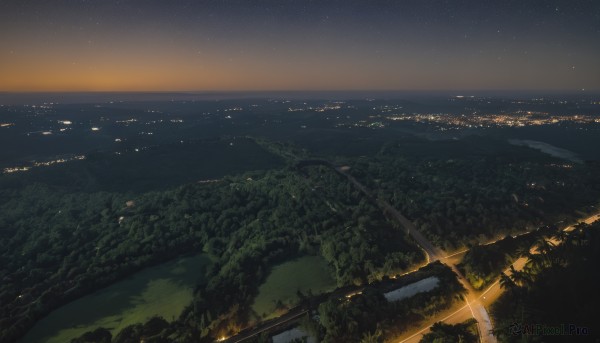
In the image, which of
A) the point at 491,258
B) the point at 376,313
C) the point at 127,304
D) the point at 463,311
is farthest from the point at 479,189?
the point at 127,304

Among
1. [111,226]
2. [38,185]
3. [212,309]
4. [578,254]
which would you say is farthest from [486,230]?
[38,185]

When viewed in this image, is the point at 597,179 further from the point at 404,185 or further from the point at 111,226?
the point at 111,226

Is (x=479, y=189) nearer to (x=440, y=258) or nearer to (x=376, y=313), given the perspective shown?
(x=440, y=258)

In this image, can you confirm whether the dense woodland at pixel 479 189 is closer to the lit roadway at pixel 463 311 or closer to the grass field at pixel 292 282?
the lit roadway at pixel 463 311

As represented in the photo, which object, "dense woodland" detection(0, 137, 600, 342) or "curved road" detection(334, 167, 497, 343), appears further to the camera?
"dense woodland" detection(0, 137, 600, 342)

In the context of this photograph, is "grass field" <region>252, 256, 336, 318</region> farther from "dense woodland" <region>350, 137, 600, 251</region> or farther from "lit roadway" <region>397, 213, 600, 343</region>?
"dense woodland" <region>350, 137, 600, 251</region>

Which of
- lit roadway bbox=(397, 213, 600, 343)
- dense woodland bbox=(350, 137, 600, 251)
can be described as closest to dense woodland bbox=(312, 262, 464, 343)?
lit roadway bbox=(397, 213, 600, 343)
